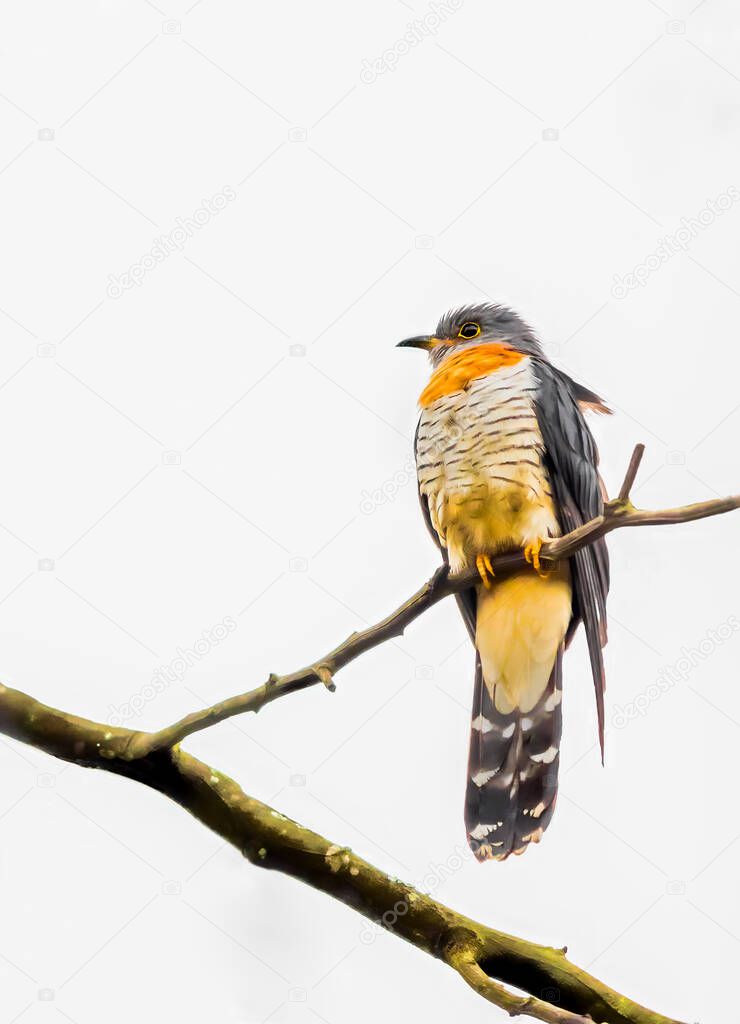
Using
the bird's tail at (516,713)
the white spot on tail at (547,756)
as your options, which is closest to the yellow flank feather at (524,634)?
the bird's tail at (516,713)

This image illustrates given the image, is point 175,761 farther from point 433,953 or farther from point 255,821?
point 433,953

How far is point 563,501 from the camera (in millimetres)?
4250

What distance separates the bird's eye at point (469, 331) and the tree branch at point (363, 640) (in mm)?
2590

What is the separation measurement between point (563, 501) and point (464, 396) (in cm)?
63

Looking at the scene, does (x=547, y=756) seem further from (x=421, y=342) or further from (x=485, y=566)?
(x=421, y=342)

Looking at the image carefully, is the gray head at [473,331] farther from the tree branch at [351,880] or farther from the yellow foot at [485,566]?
the tree branch at [351,880]

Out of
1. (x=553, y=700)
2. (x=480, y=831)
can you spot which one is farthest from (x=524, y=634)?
(x=480, y=831)

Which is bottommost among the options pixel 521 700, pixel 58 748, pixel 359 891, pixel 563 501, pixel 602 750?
pixel 58 748

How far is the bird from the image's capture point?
4039 mm

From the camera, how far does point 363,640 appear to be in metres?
2.58

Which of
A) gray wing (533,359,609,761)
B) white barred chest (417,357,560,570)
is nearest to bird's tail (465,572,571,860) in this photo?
gray wing (533,359,609,761)

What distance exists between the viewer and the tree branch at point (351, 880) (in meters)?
2.68

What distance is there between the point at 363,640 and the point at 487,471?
5.78 ft

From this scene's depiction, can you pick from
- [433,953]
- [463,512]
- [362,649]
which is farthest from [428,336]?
[433,953]
